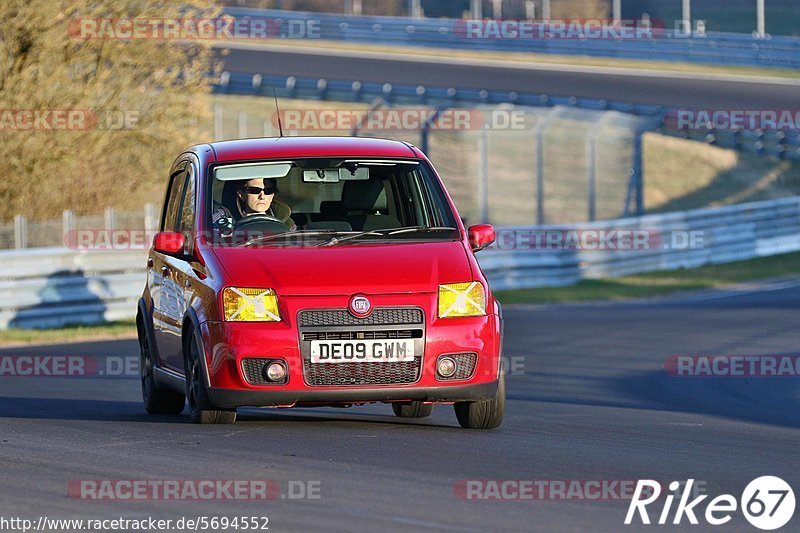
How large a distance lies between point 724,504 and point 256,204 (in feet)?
12.9

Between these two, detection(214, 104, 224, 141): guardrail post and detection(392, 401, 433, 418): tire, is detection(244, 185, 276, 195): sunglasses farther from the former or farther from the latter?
detection(214, 104, 224, 141): guardrail post

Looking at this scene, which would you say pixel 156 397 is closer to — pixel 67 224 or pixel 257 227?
pixel 257 227

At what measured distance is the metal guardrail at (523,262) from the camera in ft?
64.7

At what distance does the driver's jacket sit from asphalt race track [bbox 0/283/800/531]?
1.21 m

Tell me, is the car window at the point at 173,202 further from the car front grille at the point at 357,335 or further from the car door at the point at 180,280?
the car front grille at the point at 357,335

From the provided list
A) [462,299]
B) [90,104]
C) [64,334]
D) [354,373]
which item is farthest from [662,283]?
[354,373]

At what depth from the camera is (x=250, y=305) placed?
876 cm

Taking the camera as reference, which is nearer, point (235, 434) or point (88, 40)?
point (235, 434)

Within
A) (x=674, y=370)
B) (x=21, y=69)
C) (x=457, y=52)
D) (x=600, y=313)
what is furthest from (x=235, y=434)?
(x=457, y=52)

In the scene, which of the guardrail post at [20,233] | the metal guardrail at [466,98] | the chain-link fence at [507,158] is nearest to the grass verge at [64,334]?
the guardrail post at [20,233]

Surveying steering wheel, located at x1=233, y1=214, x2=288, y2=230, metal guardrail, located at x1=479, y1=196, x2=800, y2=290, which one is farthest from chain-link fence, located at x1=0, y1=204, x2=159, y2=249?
steering wheel, located at x1=233, y1=214, x2=288, y2=230

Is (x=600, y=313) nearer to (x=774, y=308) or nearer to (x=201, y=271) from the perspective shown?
(x=774, y=308)

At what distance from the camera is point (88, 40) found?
2483 cm

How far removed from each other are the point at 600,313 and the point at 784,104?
16.6m
